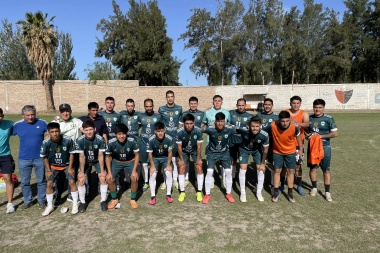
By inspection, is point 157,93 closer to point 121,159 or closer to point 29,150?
point 121,159

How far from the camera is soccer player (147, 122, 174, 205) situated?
5.73m

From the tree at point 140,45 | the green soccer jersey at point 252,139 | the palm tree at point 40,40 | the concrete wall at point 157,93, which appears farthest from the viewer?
the tree at point 140,45

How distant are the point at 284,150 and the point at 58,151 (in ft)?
15.0

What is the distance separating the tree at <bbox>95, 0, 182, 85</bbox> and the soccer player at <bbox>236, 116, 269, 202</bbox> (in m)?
39.5

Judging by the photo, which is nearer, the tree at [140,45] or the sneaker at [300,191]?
the sneaker at [300,191]

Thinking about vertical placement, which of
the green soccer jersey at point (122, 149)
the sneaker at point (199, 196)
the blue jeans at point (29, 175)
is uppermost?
the green soccer jersey at point (122, 149)

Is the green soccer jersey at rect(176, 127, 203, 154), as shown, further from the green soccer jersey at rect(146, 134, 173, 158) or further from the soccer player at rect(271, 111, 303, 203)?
the soccer player at rect(271, 111, 303, 203)

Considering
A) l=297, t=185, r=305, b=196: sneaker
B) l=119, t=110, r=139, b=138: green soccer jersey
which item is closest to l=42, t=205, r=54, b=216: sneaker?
l=119, t=110, r=139, b=138: green soccer jersey

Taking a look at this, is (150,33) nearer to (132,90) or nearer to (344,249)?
(132,90)

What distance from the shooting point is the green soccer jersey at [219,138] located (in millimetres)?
5879

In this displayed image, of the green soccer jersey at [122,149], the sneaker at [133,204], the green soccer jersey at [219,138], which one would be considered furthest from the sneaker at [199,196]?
the green soccer jersey at [122,149]

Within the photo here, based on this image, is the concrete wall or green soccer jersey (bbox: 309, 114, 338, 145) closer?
green soccer jersey (bbox: 309, 114, 338, 145)

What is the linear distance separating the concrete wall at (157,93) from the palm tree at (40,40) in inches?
127

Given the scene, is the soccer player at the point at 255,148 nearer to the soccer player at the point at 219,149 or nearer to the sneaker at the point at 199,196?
the soccer player at the point at 219,149
